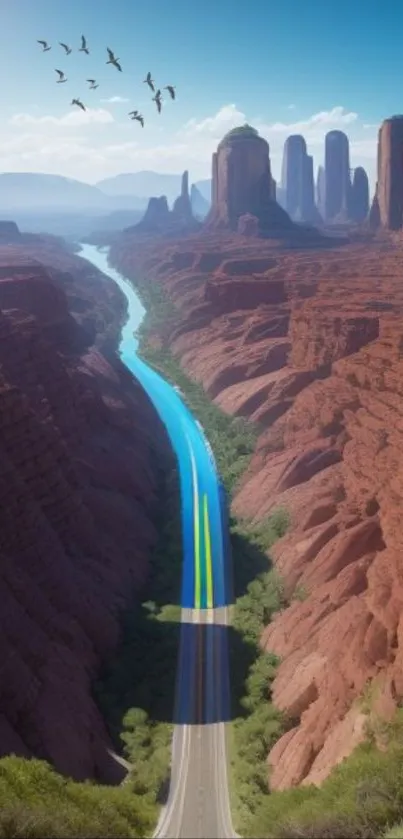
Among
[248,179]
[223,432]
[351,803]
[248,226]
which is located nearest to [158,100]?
[351,803]

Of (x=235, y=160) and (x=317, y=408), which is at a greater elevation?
(x=235, y=160)

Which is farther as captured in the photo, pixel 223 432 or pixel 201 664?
pixel 223 432

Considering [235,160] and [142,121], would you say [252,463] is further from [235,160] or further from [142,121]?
[235,160]

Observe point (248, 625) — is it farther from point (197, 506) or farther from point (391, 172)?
point (391, 172)

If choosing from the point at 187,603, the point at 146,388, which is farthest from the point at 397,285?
the point at 187,603

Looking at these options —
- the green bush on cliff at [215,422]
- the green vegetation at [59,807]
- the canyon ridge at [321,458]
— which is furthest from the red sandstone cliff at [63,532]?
the canyon ridge at [321,458]
